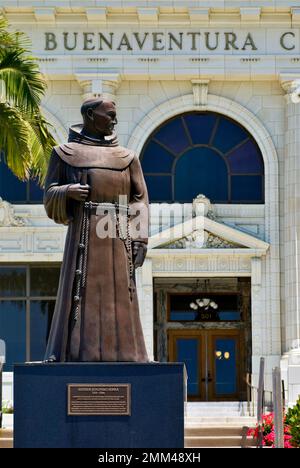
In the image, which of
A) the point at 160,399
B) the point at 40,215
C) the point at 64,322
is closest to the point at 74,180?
the point at 64,322

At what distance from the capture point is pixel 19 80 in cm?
2517

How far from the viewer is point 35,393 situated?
591 inches

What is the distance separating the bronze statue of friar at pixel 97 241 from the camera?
1552 centimetres

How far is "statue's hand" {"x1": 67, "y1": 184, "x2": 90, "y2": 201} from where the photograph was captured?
15758 mm

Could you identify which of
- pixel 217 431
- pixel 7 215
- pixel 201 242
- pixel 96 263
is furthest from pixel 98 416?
pixel 7 215

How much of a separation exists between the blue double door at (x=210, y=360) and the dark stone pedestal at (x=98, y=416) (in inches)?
937

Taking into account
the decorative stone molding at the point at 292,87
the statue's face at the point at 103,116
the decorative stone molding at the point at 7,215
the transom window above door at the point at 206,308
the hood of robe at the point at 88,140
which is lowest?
the transom window above door at the point at 206,308

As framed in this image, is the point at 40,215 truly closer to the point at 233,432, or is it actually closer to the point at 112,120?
the point at 233,432

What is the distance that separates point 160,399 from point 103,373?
69 centimetres

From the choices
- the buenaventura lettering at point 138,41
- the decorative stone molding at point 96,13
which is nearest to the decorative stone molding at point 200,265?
the buenaventura lettering at point 138,41

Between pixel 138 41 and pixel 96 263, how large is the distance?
23246 mm

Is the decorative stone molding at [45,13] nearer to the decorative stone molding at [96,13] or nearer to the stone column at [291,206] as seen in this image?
the decorative stone molding at [96,13]

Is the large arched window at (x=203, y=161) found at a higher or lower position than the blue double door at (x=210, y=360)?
higher

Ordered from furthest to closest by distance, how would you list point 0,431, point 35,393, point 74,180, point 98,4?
point 98,4 → point 0,431 → point 74,180 → point 35,393
